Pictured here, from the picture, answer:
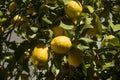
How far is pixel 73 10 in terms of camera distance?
1.10m

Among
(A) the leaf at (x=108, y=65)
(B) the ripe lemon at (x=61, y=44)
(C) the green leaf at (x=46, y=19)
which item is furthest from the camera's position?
(A) the leaf at (x=108, y=65)

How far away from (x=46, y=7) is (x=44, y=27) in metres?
0.09

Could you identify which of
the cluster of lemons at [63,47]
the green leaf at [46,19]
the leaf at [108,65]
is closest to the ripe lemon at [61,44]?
the cluster of lemons at [63,47]

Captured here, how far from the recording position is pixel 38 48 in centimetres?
111

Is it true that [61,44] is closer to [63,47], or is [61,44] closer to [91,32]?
[63,47]

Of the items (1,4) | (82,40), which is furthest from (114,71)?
(1,4)

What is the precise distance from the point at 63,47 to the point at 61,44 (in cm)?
2

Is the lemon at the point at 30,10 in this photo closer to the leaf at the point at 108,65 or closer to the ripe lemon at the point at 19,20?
the ripe lemon at the point at 19,20

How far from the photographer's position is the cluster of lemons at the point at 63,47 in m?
1.06

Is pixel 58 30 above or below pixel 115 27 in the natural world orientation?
above

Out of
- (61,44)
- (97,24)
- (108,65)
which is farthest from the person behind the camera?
(108,65)

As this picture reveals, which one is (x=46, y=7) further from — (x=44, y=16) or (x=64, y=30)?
(x=64, y=30)

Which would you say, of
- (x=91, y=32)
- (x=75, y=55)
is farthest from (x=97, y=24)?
(x=75, y=55)

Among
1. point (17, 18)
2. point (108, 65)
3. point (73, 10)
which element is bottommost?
point (108, 65)
